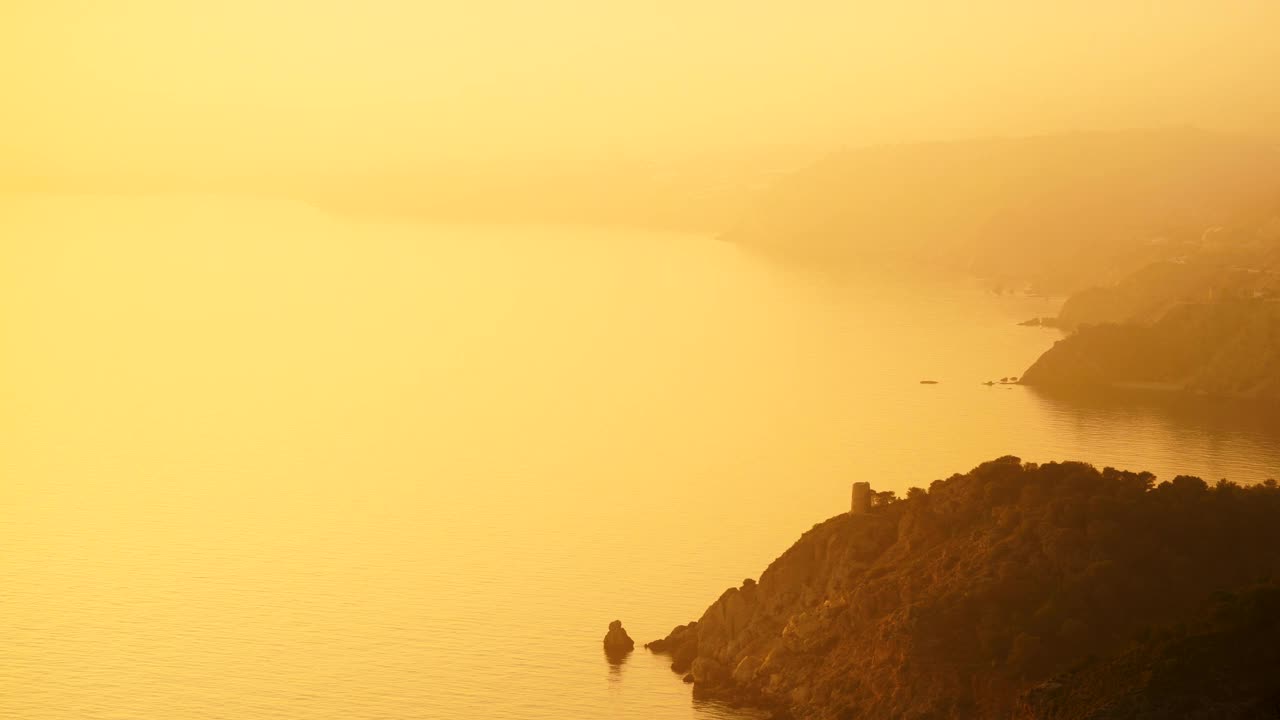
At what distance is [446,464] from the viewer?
235ft

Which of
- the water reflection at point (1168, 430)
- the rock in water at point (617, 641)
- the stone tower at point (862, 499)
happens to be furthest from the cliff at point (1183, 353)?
the rock in water at point (617, 641)

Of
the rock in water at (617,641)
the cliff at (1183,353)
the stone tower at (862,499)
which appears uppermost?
the cliff at (1183,353)

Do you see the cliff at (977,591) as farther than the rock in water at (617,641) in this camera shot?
No

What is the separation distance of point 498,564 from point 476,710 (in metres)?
13.1

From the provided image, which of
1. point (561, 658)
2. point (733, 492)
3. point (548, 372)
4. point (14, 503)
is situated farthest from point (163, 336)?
point (561, 658)

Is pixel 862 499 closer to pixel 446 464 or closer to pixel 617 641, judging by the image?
pixel 617 641

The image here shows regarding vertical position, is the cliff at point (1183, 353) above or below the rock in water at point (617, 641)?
above

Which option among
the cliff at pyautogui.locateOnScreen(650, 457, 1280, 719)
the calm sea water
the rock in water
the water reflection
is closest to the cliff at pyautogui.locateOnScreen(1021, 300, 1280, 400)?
the water reflection

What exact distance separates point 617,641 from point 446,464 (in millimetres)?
27567

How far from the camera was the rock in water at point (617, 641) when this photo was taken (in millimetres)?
45094

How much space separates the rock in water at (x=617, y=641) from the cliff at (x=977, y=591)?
1318 millimetres

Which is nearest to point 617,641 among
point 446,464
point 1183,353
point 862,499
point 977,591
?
point 862,499

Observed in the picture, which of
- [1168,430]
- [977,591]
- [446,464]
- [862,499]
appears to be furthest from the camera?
[1168,430]

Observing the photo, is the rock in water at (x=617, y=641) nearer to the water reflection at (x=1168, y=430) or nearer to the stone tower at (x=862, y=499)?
the stone tower at (x=862, y=499)
